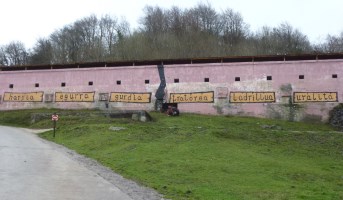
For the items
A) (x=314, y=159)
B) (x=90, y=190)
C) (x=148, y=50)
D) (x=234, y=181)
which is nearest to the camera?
(x=90, y=190)

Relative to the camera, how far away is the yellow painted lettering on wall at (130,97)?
34.7m

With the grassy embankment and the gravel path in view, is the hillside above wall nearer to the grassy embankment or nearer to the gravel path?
the grassy embankment

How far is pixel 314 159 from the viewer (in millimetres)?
17203

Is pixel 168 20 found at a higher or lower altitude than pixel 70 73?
higher

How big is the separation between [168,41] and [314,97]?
2748cm

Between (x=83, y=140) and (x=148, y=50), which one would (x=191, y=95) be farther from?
(x=148, y=50)

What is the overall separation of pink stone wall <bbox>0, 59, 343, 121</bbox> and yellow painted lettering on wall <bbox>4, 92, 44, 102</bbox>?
0.33m

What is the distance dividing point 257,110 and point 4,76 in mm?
23734

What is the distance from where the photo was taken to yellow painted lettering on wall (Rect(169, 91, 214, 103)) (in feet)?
110

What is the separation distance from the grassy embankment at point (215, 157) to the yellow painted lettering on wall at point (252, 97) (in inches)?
178

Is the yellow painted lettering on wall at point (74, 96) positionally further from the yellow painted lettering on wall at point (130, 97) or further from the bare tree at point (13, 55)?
the bare tree at point (13, 55)

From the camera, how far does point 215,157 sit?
15.5 m

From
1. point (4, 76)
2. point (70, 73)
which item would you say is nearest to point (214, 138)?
point (70, 73)

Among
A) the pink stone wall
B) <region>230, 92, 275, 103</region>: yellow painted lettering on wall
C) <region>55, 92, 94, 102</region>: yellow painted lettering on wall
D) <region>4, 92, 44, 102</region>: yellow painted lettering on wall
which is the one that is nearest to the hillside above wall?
the pink stone wall
